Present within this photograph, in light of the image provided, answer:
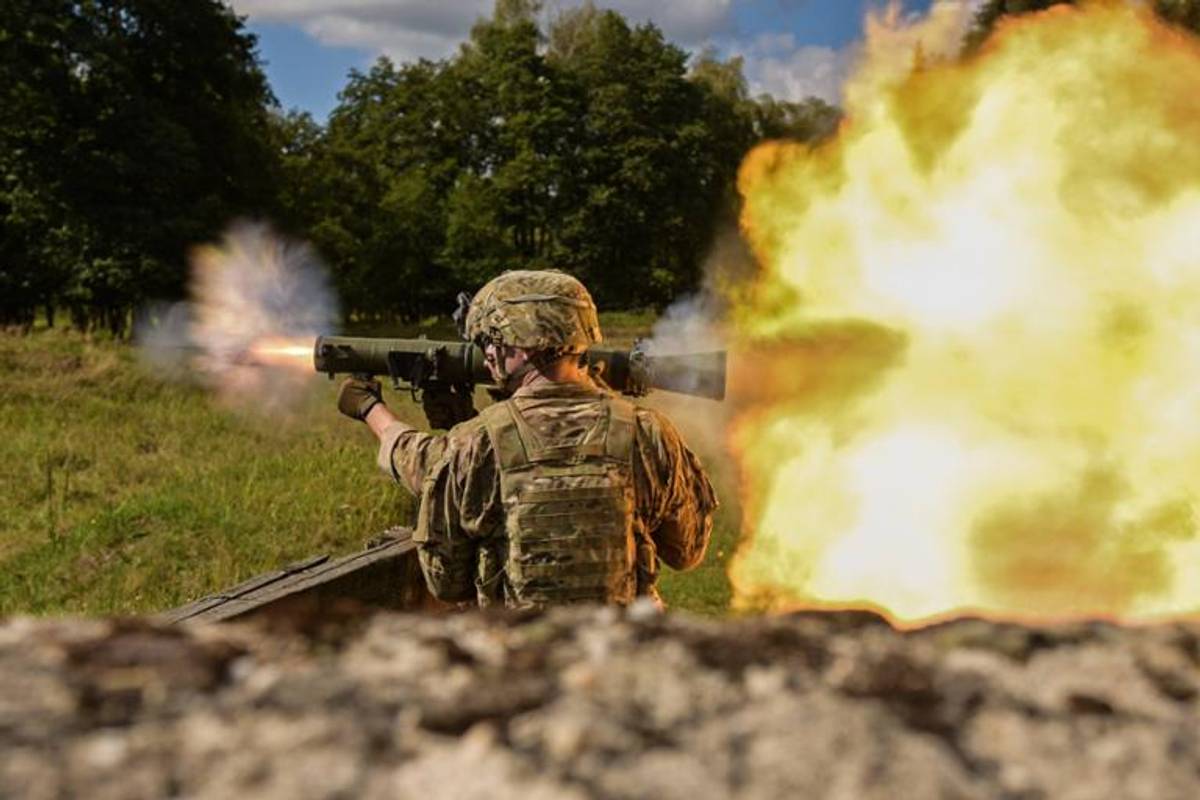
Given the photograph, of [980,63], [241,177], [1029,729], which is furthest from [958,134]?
[241,177]

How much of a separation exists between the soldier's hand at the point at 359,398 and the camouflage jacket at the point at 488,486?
89cm

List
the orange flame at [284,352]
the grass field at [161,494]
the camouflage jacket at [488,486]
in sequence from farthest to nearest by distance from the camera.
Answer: the grass field at [161,494], the orange flame at [284,352], the camouflage jacket at [488,486]

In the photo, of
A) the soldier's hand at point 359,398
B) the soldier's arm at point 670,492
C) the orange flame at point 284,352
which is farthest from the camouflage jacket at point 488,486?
the orange flame at point 284,352

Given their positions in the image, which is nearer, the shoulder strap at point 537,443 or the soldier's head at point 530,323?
the shoulder strap at point 537,443

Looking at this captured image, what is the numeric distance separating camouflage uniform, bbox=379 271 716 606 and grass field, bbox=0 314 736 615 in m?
4.71

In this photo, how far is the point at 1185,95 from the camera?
25.5 feet

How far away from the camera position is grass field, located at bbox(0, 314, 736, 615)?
920 centimetres

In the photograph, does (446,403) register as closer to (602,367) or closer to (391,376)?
(391,376)

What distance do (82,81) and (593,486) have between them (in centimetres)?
2882

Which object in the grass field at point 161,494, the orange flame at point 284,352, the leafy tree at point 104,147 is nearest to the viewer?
the orange flame at point 284,352

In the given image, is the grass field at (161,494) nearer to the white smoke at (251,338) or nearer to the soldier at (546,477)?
the white smoke at (251,338)

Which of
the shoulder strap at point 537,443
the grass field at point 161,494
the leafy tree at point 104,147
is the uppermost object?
the leafy tree at point 104,147

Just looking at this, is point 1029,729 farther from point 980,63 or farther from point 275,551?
point 275,551

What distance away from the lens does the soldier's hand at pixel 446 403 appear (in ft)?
18.5
